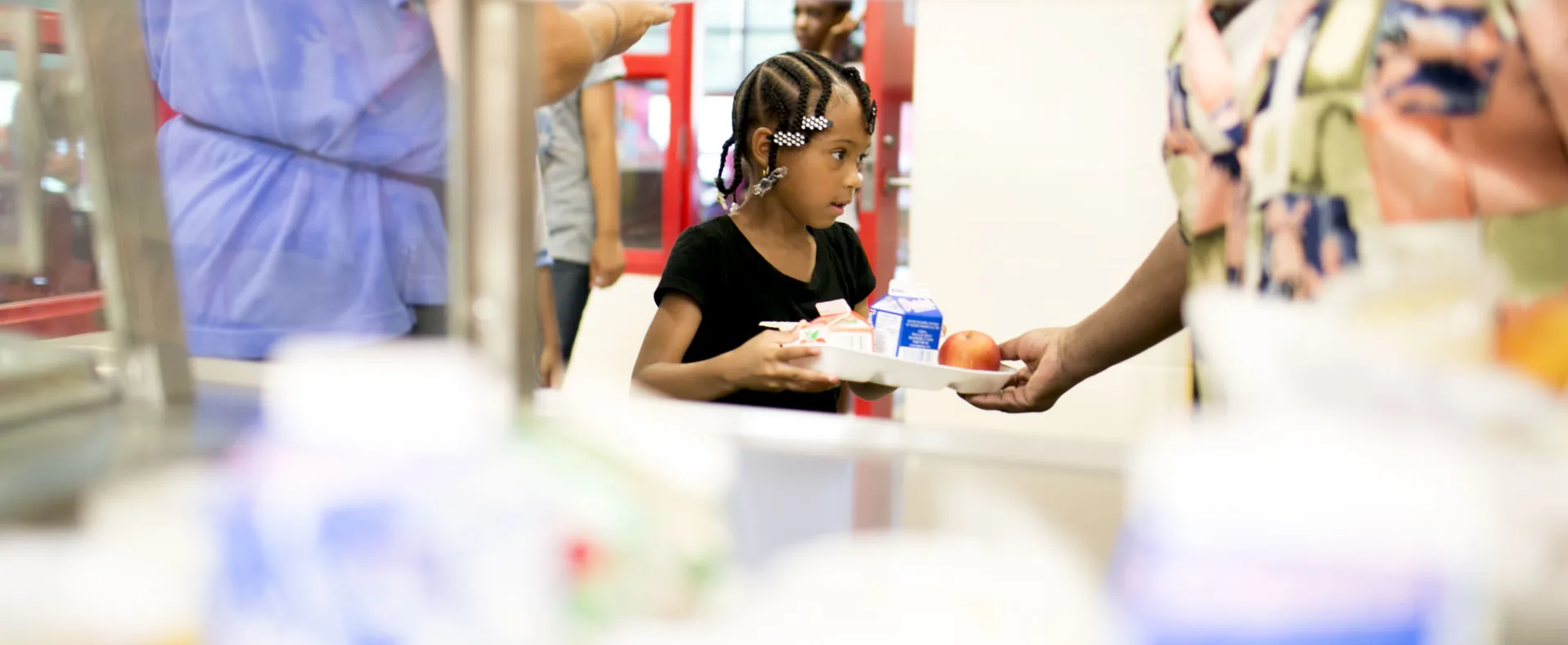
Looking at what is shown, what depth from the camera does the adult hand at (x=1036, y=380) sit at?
1433 mm

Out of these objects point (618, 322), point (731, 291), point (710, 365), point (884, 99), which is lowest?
point (618, 322)

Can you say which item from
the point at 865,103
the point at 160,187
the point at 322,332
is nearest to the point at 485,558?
the point at 160,187

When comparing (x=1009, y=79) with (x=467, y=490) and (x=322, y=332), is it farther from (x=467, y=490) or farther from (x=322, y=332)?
(x=467, y=490)

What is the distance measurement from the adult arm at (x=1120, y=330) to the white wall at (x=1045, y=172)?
1303 millimetres

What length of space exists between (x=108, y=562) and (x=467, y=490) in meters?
0.16

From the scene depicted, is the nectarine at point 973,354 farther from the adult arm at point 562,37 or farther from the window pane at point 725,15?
the window pane at point 725,15

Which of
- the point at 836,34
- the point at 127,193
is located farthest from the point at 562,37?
the point at 836,34

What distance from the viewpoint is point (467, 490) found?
38 cm

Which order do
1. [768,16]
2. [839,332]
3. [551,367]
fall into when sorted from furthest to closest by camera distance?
[768,16], [551,367], [839,332]

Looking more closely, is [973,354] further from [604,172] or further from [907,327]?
[604,172]

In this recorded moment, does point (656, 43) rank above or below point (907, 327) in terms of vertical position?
above

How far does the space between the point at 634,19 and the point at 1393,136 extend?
1.72 feet

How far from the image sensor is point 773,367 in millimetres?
1684

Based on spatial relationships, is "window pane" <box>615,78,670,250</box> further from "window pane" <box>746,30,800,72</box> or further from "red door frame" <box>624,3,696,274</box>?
"window pane" <box>746,30,800,72</box>
